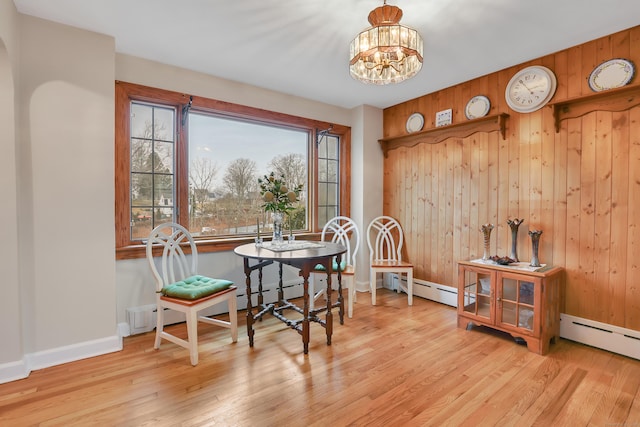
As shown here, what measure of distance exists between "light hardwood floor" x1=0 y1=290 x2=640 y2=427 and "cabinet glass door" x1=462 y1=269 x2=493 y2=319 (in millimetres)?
252

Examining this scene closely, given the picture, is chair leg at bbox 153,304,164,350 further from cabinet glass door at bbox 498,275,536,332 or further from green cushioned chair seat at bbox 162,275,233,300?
cabinet glass door at bbox 498,275,536,332

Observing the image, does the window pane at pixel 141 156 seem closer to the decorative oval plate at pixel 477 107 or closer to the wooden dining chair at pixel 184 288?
the wooden dining chair at pixel 184 288

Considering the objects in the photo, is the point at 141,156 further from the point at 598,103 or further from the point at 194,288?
the point at 598,103

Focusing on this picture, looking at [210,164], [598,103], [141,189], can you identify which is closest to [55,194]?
[141,189]

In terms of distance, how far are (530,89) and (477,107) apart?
0.50 meters

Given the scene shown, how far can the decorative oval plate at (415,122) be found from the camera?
387 cm

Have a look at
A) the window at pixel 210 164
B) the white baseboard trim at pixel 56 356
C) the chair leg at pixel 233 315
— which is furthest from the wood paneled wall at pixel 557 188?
the white baseboard trim at pixel 56 356

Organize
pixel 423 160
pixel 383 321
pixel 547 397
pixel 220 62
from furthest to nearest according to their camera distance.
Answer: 1. pixel 423 160
2. pixel 383 321
3. pixel 220 62
4. pixel 547 397

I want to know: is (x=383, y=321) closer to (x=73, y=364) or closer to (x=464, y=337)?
(x=464, y=337)

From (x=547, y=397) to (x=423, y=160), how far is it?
8.80 feet

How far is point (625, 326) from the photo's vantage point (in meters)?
2.41

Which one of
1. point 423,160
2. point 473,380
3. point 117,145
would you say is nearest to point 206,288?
point 117,145

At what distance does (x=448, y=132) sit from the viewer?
362cm

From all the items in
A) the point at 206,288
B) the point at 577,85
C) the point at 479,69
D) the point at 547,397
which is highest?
the point at 479,69
